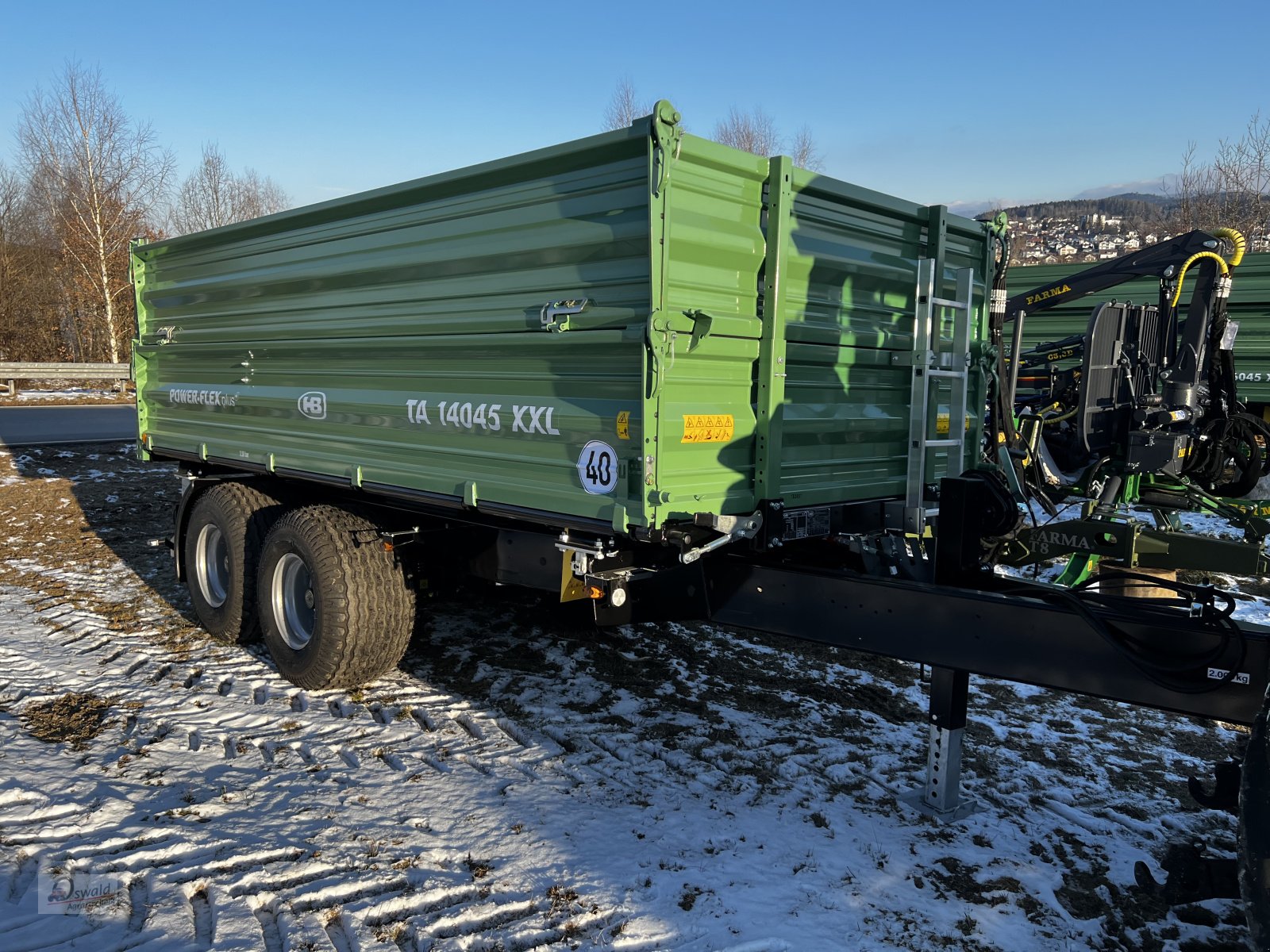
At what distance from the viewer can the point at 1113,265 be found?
7.20m

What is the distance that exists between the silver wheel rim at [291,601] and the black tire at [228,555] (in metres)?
0.48

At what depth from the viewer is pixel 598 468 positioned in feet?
10.4

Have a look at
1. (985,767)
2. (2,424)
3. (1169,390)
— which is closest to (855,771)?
(985,767)

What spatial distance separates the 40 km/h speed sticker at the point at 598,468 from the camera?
3100 millimetres

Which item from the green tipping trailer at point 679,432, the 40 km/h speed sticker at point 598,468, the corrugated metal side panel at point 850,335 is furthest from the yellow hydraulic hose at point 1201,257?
the 40 km/h speed sticker at point 598,468

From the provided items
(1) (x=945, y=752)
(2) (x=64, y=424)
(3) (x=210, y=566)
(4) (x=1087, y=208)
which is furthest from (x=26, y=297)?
(4) (x=1087, y=208)

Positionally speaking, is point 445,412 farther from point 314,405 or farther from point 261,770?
point 261,770

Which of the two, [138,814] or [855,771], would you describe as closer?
[138,814]

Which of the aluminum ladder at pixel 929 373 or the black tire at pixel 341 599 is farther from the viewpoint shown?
the black tire at pixel 341 599

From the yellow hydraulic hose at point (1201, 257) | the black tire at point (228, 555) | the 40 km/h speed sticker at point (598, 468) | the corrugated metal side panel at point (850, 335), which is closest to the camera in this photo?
the 40 km/h speed sticker at point (598, 468)

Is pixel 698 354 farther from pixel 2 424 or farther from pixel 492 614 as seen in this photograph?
pixel 2 424

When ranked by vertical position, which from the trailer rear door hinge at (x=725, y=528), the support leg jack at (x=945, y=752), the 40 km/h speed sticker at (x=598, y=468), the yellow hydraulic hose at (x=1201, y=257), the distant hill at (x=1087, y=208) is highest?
the distant hill at (x=1087, y=208)

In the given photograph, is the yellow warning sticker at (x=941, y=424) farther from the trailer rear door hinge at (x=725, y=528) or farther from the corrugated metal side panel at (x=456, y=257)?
the corrugated metal side panel at (x=456, y=257)

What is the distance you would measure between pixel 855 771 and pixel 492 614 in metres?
2.94
